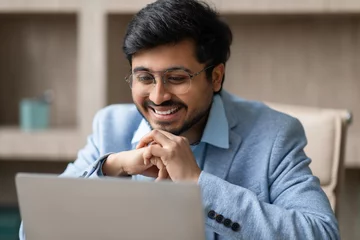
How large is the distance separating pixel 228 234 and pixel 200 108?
393mm

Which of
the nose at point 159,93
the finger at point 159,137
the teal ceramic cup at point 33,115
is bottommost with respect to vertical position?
the teal ceramic cup at point 33,115

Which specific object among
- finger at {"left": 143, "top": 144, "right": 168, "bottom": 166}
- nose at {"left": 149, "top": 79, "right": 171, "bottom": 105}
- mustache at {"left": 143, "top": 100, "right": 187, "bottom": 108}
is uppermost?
nose at {"left": 149, "top": 79, "right": 171, "bottom": 105}

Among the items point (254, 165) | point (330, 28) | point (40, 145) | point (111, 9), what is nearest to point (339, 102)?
point (330, 28)

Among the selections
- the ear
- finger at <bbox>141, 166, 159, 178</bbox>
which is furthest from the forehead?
finger at <bbox>141, 166, 159, 178</bbox>

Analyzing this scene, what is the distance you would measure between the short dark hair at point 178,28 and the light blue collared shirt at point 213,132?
0.37 ft

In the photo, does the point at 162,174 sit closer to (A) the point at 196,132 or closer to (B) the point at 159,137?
(B) the point at 159,137

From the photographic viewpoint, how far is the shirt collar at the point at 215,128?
1.71 metres

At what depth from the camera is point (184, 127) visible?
169cm

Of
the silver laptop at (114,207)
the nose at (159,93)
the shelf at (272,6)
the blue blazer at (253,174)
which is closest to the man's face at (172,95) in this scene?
the nose at (159,93)

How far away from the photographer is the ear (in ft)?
5.78

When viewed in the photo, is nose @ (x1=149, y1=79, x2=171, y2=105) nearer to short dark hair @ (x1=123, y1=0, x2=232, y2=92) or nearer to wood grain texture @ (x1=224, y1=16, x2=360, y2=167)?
short dark hair @ (x1=123, y1=0, x2=232, y2=92)

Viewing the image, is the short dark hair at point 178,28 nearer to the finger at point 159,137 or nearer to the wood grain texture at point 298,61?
the finger at point 159,137

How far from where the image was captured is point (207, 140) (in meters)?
1.72

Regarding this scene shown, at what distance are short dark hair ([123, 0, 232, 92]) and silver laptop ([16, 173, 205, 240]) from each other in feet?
1.87
